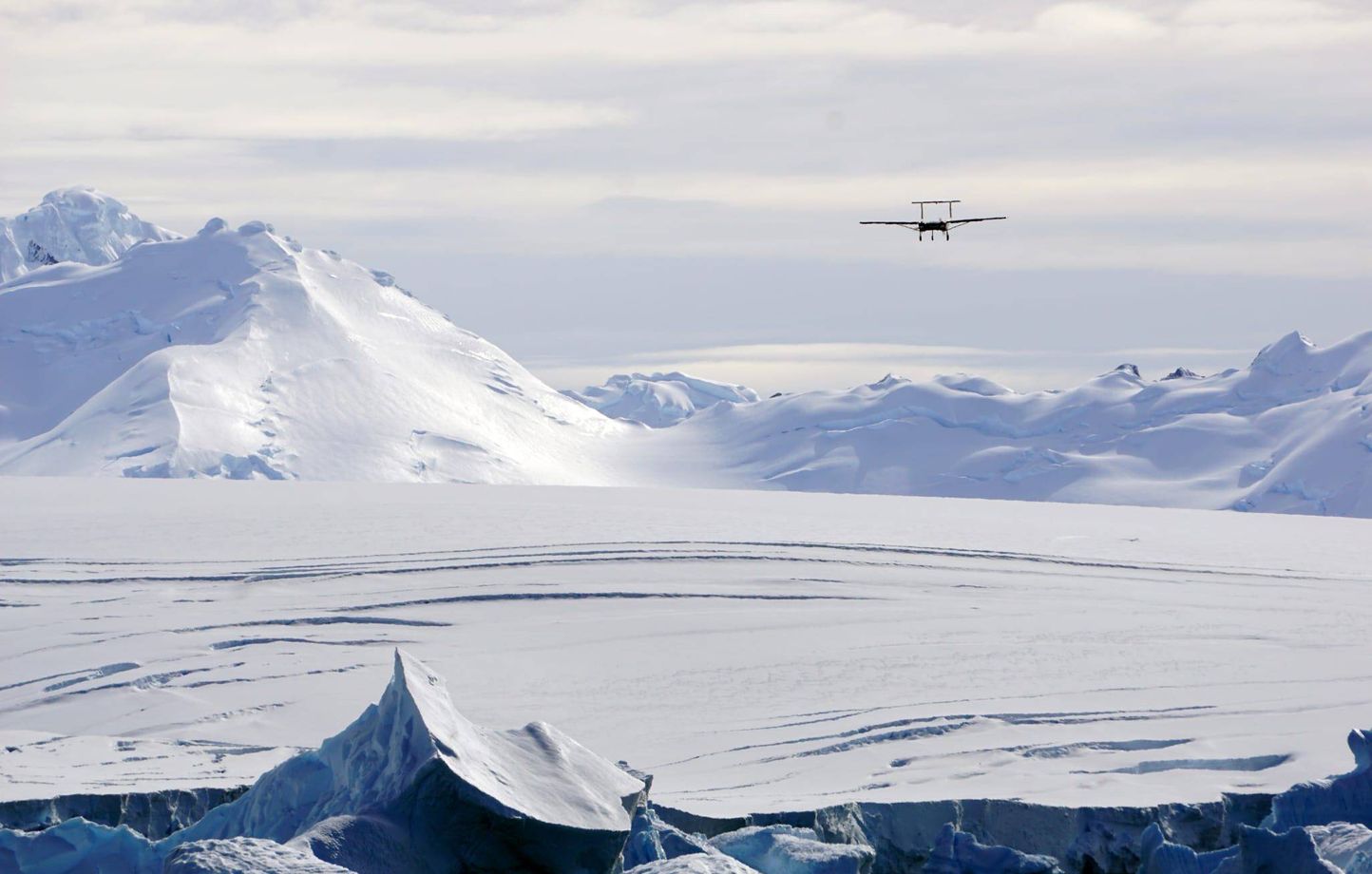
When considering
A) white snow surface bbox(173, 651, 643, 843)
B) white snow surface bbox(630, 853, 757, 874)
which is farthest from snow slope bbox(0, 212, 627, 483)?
white snow surface bbox(630, 853, 757, 874)

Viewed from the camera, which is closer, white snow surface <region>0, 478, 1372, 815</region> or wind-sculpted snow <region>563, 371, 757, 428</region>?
white snow surface <region>0, 478, 1372, 815</region>

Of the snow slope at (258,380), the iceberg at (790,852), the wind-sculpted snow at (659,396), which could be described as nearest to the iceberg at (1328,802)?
the iceberg at (790,852)

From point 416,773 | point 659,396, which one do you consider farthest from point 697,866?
point 659,396

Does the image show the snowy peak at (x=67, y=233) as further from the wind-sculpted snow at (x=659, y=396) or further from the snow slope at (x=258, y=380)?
the snow slope at (x=258, y=380)

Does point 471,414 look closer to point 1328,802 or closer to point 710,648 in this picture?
point 710,648

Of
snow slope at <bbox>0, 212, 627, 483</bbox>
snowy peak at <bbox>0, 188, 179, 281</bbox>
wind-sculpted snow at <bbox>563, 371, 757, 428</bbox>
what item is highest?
snowy peak at <bbox>0, 188, 179, 281</bbox>

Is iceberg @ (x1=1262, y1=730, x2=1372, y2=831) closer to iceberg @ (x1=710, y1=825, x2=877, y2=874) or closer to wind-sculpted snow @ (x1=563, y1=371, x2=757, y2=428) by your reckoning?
iceberg @ (x1=710, y1=825, x2=877, y2=874)

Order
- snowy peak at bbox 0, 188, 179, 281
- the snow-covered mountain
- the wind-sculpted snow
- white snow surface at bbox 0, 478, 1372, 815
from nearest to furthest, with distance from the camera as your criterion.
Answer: white snow surface at bbox 0, 478, 1372, 815, the snow-covered mountain, snowy peak at bbox 0, 188, 179, 281, the wind-sculpted snow
